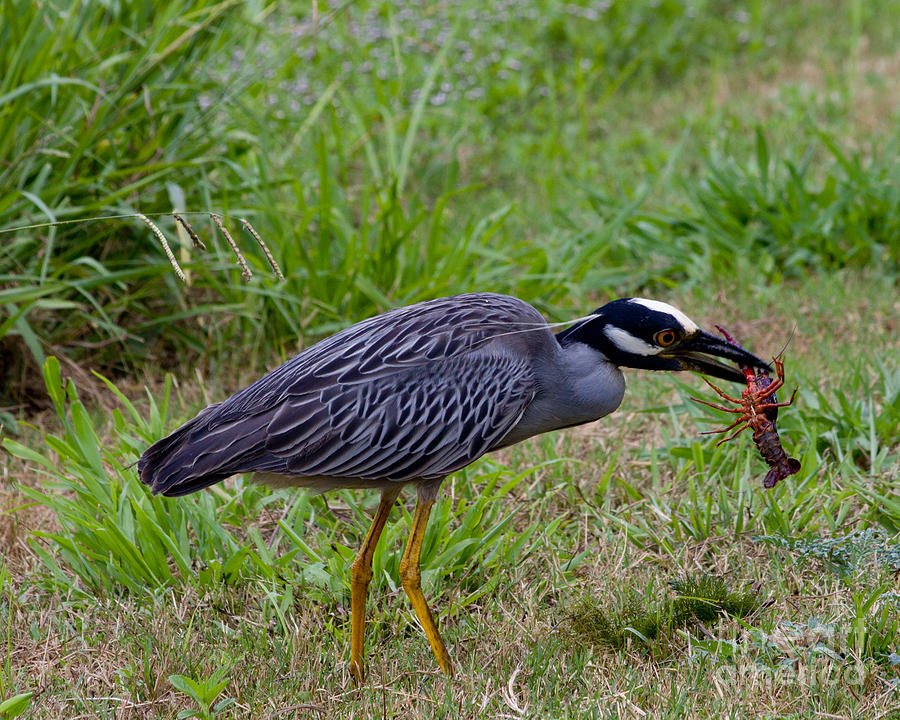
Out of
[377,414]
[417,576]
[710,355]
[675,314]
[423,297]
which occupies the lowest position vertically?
[417,576]

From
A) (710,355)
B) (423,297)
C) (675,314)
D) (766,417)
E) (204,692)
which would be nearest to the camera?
(204,692)

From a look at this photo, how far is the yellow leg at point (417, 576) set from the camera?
11.3 ft

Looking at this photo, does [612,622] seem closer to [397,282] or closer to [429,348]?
[429,348]

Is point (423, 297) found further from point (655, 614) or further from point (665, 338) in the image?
point (655, 614)

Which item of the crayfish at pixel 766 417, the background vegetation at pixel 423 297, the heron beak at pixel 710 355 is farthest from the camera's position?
the crayfish at pixel 766 417

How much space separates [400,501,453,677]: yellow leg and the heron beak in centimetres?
94

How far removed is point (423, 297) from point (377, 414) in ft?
6.39

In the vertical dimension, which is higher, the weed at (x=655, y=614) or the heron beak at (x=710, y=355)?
the heron beak at (x=710, y=355)

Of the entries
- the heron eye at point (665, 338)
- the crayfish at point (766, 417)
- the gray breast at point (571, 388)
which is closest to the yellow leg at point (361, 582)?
the gray breast at point (571, 388)

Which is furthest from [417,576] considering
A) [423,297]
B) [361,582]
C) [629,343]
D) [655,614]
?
[423,297]

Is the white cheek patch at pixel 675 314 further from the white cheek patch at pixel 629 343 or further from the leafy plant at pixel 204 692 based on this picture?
the leafy plant at pixel 204 692

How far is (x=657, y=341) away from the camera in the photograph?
135 inches

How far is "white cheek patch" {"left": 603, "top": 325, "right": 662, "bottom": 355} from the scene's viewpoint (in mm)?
3447

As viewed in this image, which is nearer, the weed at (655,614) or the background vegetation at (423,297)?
the background vegetation at (423,297)
